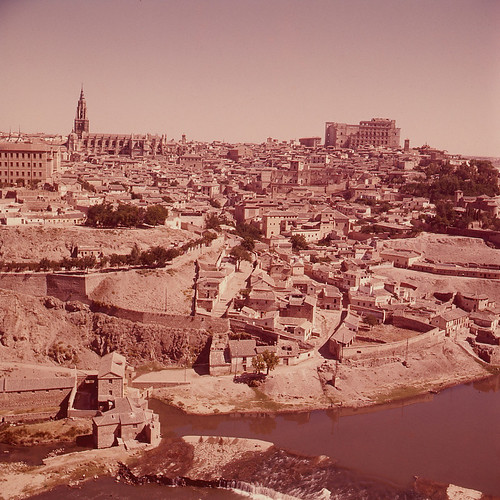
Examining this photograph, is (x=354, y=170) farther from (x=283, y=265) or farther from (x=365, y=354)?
(x=365, y=354)

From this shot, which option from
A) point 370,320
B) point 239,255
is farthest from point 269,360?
point 239,255

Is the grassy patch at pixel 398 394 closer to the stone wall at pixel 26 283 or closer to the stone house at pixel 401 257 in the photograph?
the stone house at pixel 401 257

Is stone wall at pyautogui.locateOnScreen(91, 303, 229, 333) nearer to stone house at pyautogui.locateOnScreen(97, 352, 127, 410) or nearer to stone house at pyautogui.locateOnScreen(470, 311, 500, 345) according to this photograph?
stone house at pyautogui.locateOnScreen(97, 352, 127, 410)

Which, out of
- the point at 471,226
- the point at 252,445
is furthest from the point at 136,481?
the point at 471,226

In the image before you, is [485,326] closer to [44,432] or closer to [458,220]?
[458,220]

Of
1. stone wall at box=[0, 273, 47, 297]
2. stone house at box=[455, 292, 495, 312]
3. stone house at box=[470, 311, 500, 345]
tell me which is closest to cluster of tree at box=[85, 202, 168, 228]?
stone wall at box=[0, 273, 47, 297]

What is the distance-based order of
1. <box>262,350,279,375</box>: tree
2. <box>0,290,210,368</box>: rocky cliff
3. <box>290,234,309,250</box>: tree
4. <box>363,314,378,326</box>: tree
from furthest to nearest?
<box>290,234,309,250</box>: tree < <box>363,314,378,326</box>: tree < <box>0,290,210,368</box>: rocky cliff < <box>262,350,279,375</box>: tree

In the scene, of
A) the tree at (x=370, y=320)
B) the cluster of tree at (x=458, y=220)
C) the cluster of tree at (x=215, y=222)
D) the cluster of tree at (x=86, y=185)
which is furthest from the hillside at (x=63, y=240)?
the cluster of tree at (x=458, y=220)
